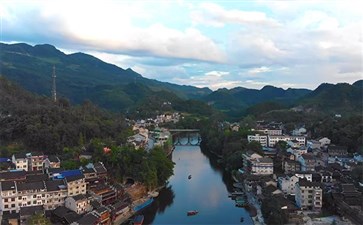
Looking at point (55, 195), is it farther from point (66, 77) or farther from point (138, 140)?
point (66, 77)

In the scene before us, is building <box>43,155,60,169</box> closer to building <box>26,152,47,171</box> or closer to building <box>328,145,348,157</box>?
building <box>26,152,47,171</box>

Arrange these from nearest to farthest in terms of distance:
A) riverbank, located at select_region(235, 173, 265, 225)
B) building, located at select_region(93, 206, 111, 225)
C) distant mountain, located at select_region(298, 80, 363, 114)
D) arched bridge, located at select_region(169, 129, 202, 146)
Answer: building, located at select_region(93, 206, 111, 225), riverbank, located at select_region(235, 173, 265, 225), arched bridge, located at select_region(169, 129, 202, 146), distant mountain, located at select_region(298, 80, 363, 114)

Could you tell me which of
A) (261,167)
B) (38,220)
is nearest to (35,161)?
(38,220)

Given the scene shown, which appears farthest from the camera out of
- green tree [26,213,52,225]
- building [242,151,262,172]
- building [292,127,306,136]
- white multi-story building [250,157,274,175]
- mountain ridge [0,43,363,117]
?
mountain ridge [0,43,363,117]

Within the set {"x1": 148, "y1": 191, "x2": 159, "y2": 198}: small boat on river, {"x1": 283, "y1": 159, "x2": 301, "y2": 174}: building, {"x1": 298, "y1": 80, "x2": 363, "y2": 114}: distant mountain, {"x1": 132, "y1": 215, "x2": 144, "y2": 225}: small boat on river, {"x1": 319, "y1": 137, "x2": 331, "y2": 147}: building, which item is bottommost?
{"x1": 132, "y1": 215, "x2": 144, "y2": 225}: small boat on river

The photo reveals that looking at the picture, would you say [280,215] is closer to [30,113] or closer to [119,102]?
[30,113]

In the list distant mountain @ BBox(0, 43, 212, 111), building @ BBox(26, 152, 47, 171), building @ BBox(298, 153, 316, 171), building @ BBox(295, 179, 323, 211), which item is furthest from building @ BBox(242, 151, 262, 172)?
distant mountain @ BBox(0, 43, 212, 111)
